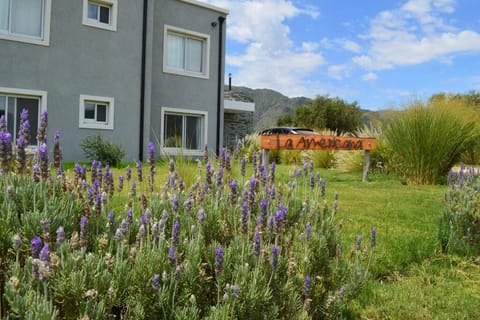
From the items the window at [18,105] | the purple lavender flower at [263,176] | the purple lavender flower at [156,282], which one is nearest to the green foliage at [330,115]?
the window at [18,105]

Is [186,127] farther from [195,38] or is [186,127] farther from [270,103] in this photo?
[270,103]

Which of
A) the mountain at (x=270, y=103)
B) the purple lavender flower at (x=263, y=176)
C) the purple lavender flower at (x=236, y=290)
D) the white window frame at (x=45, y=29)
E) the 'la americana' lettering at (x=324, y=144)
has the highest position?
the mountain at (x=270, y=103)

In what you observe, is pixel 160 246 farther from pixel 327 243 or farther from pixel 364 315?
pixel 364 315

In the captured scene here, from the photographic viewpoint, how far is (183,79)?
54.3 ft

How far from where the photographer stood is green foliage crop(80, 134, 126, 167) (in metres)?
12.4

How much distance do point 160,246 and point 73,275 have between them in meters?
0.44

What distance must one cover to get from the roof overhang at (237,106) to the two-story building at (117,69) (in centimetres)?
309

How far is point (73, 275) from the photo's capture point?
1.70m

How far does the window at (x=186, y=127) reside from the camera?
16.5m

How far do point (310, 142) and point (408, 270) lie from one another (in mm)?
5435

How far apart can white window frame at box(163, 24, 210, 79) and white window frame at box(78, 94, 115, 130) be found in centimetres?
277

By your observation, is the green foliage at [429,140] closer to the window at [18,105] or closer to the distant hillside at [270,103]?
the window at [18,105]

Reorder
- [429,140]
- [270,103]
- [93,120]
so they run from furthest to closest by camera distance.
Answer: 1. [270,103]
2. [93,120]
3. [429,140]

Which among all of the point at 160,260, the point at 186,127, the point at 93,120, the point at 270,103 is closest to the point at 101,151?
the point at 93,120
